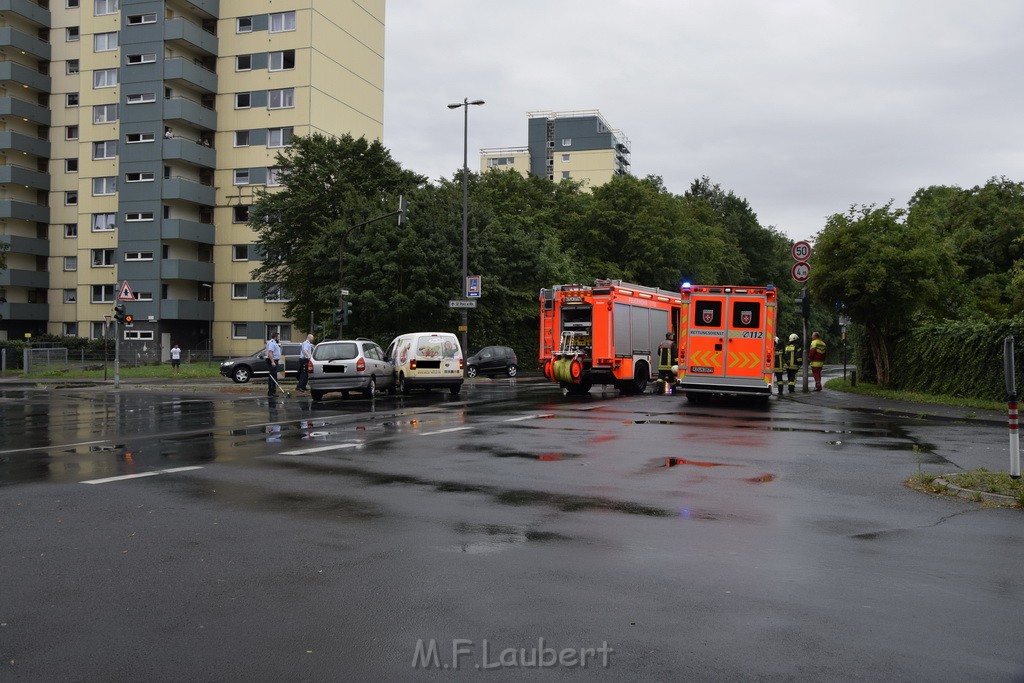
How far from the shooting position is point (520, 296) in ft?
139

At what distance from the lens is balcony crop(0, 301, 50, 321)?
204ft

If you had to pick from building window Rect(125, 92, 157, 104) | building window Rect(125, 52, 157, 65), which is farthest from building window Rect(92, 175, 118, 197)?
building window Rect(125, 52, 157, 65)

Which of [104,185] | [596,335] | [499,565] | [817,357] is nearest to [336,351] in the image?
[596,335]

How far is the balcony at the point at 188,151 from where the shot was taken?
188 ft

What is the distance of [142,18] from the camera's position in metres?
58.6

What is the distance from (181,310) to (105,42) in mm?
20046

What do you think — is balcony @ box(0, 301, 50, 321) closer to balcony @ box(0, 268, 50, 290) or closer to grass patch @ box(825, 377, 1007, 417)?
balcony @ box(0, 268, 50, 290)

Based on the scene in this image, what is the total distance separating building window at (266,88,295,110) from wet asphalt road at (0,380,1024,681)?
163ft

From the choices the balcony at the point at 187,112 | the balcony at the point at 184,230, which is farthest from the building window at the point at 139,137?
the balcony at the point at 184,230

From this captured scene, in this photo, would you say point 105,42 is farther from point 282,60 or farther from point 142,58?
point 282,60

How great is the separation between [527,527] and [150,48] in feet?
196

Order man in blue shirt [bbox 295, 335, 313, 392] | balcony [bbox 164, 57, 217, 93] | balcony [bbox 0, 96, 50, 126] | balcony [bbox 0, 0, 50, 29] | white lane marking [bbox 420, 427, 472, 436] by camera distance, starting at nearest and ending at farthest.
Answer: white lane marking [bbox 420, 427, 472, 436] < man in blue shirt [bbox 295, 335, 313, 392] < balcony [bbox 164, 57, 217, 93] < balcony [bbox 0, 0, 50, 29] < balcony [bbox 0, 96, 50, 126]

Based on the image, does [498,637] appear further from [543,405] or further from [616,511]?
[543,405]

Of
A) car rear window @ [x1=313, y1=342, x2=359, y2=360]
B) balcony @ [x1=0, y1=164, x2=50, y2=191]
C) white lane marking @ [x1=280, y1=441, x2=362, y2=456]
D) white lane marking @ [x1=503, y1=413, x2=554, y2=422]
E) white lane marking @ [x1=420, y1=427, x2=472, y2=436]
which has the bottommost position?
white lane marking @ [x1=503, y1=413, x2=554, y2=422]
